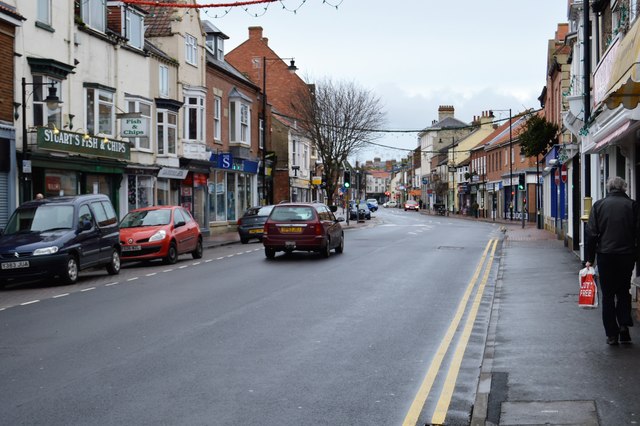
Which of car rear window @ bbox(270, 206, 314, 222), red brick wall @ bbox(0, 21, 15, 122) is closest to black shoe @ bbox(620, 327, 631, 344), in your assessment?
car rear window @ bbox(270, 206, 314, 222)

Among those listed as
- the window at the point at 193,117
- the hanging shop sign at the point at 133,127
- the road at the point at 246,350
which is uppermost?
the window at the point at 193,117

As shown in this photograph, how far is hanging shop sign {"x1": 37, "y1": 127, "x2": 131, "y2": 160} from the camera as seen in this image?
2198 centimetres

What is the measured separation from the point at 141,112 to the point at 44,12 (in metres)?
7.41

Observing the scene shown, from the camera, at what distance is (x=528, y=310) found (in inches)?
450

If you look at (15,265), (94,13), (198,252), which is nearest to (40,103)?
(94,13)

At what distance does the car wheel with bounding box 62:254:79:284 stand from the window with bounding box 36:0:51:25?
10421 millimetres

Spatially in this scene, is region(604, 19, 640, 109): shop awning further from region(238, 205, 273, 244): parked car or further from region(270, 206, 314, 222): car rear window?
region(238, 205, 273, 244): parked car

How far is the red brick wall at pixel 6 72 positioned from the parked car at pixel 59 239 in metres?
4.90

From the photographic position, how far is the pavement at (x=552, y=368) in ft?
19.0

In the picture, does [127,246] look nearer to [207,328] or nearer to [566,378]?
[207,328]

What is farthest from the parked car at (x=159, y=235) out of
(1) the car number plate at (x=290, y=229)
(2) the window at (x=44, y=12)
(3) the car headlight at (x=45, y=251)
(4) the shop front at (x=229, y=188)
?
(4) the shop front at (x=229, y=188)

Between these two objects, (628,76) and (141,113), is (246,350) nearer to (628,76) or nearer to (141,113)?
(628,76)

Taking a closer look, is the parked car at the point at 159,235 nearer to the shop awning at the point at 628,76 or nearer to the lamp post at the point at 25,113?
the lamp post at the point at 25,113

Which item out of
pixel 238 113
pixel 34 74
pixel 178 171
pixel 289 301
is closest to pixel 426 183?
pixel 238 113
